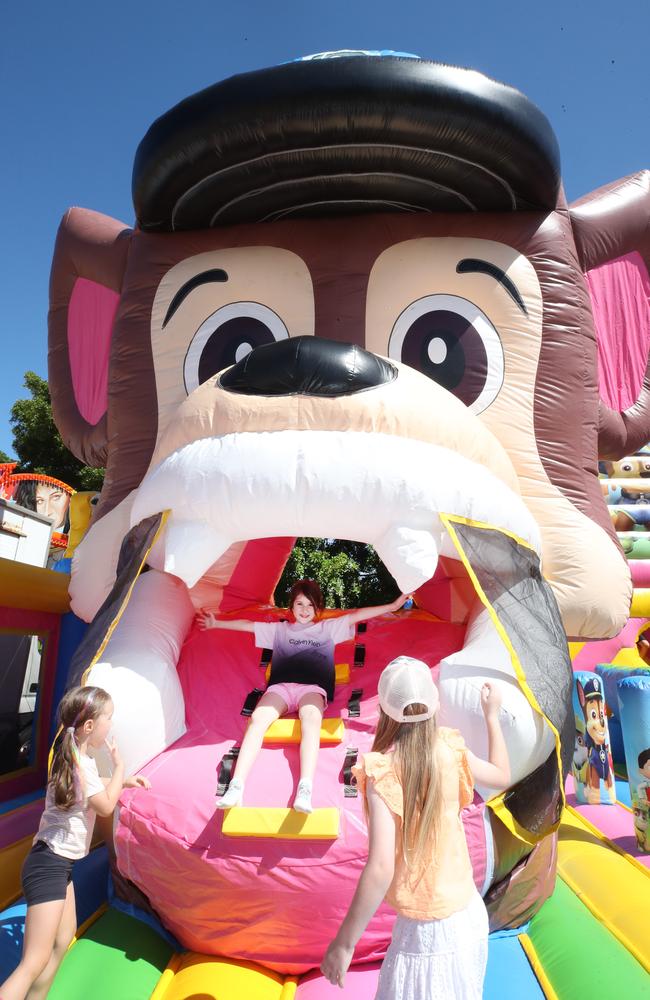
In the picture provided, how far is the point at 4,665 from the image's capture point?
3559 millimetres

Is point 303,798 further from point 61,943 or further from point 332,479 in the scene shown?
point 332,479

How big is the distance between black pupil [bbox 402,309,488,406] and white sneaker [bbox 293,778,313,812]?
1644mm

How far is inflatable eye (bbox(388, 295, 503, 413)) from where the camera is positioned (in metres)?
2.90

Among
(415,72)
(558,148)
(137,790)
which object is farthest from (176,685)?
(558,148)

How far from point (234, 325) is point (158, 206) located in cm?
65

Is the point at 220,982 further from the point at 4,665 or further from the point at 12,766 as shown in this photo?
the point at 4,665

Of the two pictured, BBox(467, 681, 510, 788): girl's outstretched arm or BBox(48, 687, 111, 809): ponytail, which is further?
BBox(48, 687, 111, 809): ponytail

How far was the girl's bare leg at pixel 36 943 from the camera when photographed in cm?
158

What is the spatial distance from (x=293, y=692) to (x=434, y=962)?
3.82ft

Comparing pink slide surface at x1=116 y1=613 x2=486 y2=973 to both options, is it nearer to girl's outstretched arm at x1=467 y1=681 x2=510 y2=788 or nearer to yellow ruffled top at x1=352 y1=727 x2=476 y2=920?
girl's outstretched arm at x1=467 y1=681 x2=510 y2=788

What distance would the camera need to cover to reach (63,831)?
175 cm

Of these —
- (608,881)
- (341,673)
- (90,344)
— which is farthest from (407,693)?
(90,344)

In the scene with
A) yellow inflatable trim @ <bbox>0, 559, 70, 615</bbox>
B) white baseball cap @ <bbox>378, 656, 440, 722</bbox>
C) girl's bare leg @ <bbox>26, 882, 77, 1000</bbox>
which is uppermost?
yellow inflatable trim @ <bbox>0, 559, 70, 615</bbox>

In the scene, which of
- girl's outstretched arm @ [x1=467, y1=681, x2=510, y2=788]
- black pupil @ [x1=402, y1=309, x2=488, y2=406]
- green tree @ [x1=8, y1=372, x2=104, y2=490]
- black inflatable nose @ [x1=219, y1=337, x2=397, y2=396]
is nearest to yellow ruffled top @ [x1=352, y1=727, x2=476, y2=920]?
girl's outstretched arm @ [x1=467, y1=681, x2=510, y2=788]
